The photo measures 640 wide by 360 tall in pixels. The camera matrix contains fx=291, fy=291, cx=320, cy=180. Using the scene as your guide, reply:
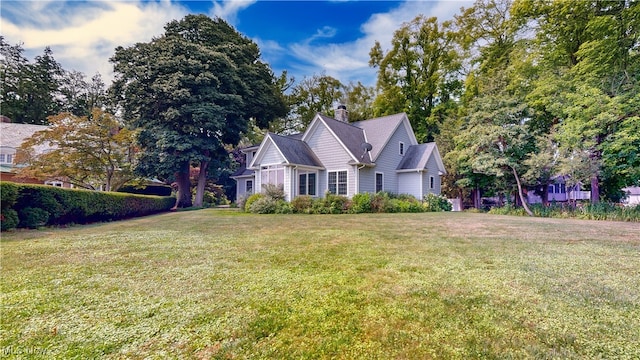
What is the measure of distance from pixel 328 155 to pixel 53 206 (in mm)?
13225

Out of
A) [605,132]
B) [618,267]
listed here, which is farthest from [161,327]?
[605,132]

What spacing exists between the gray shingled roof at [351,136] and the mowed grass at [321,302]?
12287 millimetres

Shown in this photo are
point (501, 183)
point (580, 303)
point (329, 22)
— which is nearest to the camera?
point (580, 303)

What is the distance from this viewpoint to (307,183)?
713 inches

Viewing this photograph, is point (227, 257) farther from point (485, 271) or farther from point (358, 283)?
point (485, 271)

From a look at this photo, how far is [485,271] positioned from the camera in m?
4.26

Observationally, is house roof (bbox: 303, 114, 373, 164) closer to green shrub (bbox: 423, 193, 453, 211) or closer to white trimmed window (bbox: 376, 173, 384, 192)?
white trimmed window (bbox: 376, 173, 384, 192)

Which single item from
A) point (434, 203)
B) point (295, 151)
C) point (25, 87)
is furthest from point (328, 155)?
point (25, 87)

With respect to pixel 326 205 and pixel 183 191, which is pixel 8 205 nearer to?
pixel 326 205

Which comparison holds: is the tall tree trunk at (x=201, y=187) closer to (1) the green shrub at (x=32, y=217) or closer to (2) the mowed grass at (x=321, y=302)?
(1) the green shrub at (x=32, y=217)

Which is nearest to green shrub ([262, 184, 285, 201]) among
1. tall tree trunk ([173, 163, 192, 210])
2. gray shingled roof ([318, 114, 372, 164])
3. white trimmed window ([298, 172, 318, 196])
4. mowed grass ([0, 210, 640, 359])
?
white trimmed window ([298, 172, 318, 196])

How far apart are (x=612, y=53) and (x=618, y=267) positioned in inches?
611

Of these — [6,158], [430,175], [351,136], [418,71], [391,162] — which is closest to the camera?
[351,136]

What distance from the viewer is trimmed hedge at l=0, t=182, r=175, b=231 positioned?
8.09 metres
